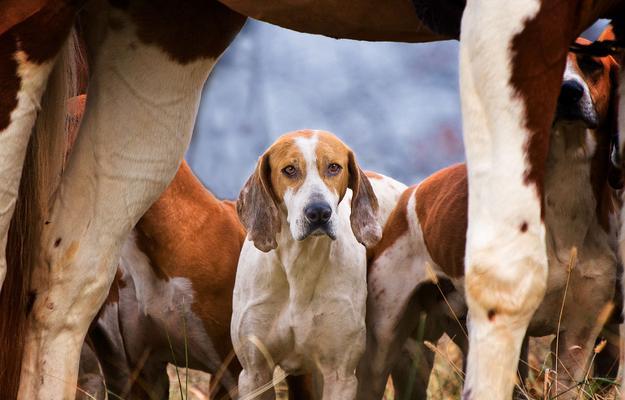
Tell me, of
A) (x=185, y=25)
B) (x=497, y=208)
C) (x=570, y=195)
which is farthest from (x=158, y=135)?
(x=570, y=195)

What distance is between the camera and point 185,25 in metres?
3.15

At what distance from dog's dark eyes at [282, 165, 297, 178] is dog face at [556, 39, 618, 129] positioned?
1034 mm

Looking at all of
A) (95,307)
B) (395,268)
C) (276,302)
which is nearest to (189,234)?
(276,302)

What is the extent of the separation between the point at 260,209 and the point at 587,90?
131 centimetres

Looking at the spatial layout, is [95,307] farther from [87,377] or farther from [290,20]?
[87,377]

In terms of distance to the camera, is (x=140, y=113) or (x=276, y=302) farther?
(x=276, y=302)

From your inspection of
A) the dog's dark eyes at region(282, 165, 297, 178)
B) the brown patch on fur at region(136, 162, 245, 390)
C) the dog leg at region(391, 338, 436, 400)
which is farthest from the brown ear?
the dog leg at region(391, 338, 436, 400)

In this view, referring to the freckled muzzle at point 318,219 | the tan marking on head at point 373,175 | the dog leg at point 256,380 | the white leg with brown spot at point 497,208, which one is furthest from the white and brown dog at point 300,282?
the white leg with brown spot at point 497,208

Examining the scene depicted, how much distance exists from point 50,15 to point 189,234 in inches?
82.3

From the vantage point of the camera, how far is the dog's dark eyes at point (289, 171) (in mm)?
4469

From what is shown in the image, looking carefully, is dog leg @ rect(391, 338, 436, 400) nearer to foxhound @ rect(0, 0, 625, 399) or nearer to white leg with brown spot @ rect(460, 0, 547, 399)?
foxhound @ rect(0, 0, 625, 399)

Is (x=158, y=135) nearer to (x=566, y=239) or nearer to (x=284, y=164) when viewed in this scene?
(x=284, y=164)

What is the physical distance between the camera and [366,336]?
4812 mm

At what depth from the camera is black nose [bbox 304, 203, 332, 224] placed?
4.23 metres
